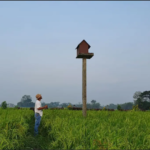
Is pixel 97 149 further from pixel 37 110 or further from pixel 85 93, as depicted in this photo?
pixel 85 93

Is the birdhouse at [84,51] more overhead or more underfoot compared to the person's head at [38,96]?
more overhead

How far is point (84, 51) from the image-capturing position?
10258mm

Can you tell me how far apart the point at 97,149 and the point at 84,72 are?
6.09 meters

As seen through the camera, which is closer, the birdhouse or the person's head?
the person's head

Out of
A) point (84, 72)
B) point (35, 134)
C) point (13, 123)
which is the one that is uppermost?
point (84, 72)

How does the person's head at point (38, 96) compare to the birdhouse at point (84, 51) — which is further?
the birdhouse at point (84, 51)

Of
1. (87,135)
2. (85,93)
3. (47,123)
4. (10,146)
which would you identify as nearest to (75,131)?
(87,135)

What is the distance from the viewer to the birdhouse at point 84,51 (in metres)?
10.1

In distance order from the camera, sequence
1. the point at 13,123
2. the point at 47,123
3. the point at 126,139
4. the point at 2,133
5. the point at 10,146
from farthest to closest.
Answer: the point at 47,123 < the point at 13,123 < the point at 2,133 < the point at 10,146 < the point at 126,139

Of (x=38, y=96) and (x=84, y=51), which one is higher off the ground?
(x=84, y=51)

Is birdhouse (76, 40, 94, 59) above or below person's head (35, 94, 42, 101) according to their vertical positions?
above

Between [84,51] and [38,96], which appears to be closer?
[38,96]

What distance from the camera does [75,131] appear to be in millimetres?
5609

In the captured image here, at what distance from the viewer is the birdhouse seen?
1006 cm
